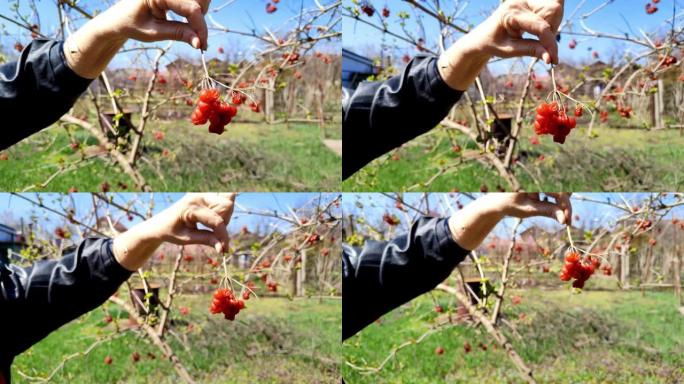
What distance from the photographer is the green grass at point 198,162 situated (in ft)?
9.21

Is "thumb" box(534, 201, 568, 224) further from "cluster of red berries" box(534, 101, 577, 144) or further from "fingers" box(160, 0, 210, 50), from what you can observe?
"fingers" box(160, 0, 210, 50)

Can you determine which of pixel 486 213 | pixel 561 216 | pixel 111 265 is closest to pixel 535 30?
pixel 561 216

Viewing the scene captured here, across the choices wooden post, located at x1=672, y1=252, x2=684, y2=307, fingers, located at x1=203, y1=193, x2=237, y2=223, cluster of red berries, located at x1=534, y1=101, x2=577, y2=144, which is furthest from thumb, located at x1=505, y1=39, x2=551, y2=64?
wooden post, located at x1=672, y1=252, x2=684, y2=307

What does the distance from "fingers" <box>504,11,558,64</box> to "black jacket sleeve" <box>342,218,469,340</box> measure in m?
0.56

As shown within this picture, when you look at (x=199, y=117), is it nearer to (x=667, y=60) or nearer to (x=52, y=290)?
(x=52, y=290)

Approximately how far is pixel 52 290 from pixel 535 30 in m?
1.39

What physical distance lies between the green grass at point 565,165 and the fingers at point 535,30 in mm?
1263

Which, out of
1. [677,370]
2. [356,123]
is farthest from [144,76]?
[677,370]

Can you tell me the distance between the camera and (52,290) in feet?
6.85

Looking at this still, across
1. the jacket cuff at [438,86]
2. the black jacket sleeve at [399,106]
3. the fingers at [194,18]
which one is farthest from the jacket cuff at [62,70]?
the jacket cuff at [438,86]

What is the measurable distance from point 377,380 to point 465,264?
53cm

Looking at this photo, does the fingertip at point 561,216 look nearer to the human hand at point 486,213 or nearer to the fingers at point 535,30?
the human hand at point 486,213

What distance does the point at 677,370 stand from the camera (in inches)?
112

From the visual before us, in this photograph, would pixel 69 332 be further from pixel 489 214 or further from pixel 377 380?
pixel 489 214
